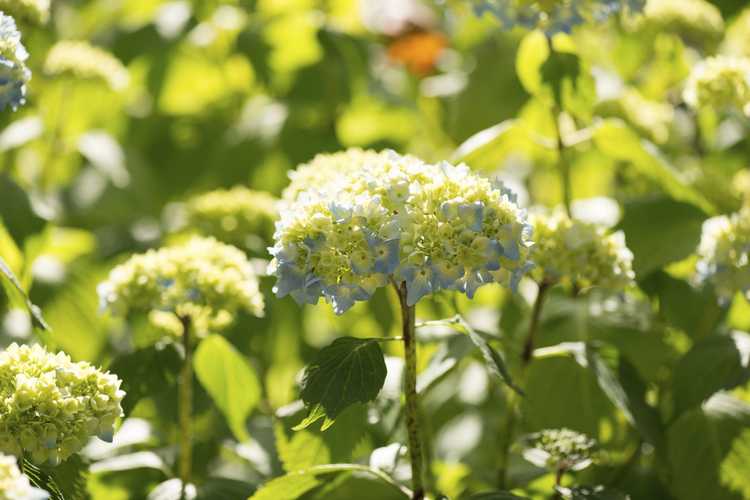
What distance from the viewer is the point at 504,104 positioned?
2.79 meters

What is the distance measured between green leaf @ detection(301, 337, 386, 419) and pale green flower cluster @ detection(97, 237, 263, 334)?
0.37 metres

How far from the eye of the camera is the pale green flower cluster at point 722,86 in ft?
6.93

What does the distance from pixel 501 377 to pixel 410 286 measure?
0.58 ft

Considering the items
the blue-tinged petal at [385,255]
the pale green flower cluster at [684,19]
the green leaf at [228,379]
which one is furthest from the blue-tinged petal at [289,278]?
the pale green flower cluster at [684,19]

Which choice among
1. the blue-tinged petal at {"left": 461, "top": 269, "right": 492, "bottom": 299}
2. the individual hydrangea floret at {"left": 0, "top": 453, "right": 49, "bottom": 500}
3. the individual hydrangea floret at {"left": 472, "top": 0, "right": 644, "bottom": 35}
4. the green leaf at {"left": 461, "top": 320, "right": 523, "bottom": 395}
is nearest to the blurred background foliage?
the individual hydrangea floret at {"left": 472, "top": 0, "right": 644, "bottom": 35}

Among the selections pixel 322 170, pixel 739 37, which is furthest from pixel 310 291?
pixel 739 37

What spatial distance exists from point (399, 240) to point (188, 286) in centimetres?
53

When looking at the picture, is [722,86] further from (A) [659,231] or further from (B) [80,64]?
(B) [80,64]

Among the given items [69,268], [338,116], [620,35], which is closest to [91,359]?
[69,268]

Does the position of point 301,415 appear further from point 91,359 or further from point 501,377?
point 91,359

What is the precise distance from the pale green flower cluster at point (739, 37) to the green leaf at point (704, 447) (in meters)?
1.12

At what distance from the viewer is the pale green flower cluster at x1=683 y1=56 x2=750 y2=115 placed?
211 cm

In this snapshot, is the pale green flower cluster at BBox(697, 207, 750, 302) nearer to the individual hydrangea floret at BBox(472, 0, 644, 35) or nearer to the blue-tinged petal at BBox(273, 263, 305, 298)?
the individual hydrangea floret at BBox(472, 0, 644, 35)

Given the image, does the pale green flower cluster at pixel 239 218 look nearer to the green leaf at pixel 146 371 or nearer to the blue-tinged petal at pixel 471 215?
the green leaf at pixel 146 371
